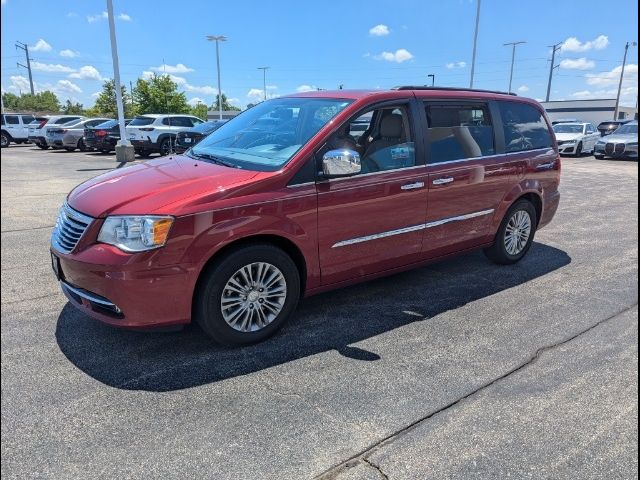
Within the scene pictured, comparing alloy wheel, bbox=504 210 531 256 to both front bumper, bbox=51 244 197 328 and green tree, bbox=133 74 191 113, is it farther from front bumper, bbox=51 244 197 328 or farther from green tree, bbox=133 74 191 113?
green tree, bbox=133 74 191 113

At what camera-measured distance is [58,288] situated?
446 centimetres

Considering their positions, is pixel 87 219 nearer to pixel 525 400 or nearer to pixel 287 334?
pixel 287 334

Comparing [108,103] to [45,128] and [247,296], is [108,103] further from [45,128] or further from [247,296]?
[247,296]

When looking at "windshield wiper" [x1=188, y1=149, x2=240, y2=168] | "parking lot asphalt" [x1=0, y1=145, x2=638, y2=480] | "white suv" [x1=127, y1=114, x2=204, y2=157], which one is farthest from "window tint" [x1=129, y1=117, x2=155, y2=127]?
"windshield wiper" [x1=188, y1=149, x2=240, y2=168]

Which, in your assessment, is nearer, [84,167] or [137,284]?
[137,284]

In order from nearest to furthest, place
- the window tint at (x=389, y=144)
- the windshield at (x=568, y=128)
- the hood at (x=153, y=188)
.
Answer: the hood at (x=153, y=188) < the window tint at (x=389, y=144) < the windshield at (x=568, y=128)

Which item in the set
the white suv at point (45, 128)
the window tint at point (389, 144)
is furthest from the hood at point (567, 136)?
the white suv at point (45, 128)

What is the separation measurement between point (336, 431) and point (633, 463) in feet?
4.98

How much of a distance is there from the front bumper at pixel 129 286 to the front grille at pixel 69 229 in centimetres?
9

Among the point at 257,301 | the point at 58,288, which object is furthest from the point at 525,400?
Result: the point at 58,288

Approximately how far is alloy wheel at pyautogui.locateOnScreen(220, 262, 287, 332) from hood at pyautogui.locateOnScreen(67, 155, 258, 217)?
0.60 meters

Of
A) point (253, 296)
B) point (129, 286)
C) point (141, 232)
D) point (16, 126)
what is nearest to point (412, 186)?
point (253, 296)

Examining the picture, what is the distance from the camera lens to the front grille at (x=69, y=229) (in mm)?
3188

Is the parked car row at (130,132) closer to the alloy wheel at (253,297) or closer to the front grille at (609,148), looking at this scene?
the alloy wheel at (253,297)
